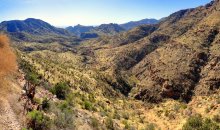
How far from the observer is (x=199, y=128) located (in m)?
34.4

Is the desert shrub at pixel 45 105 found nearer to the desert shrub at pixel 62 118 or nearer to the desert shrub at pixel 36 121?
the desert shrub at pixel 62 118

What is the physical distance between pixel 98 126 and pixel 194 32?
58.0 metres

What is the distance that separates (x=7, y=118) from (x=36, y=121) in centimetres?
195

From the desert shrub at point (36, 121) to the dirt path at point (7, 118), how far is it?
0.97 m

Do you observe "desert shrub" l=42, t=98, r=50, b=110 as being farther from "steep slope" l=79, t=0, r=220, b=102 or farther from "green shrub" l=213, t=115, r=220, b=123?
"steep slope" l=79, t=0, r=220, b=102

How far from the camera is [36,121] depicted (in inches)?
747

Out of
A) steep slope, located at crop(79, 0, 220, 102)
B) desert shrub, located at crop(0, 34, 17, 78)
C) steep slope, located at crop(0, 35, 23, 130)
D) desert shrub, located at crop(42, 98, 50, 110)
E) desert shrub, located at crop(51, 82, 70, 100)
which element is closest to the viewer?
steep slope, located at crop(0, 35, 23, 130)

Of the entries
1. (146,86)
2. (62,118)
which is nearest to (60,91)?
(62,118)

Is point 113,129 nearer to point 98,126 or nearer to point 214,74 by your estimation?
point 98,126

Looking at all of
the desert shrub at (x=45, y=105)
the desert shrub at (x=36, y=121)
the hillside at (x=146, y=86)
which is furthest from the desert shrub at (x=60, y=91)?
the desert shrub at (x=36, y=121)

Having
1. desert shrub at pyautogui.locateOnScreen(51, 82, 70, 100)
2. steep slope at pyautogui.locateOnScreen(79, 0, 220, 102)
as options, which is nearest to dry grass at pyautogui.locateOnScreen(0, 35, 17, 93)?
desert shrub at pyautogui.locateOnScreen(51, 82, 70, 100)

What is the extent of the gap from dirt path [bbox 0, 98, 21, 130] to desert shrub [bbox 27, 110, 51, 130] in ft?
3.19

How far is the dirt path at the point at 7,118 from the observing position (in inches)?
668

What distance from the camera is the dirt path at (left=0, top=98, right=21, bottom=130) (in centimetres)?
1697
